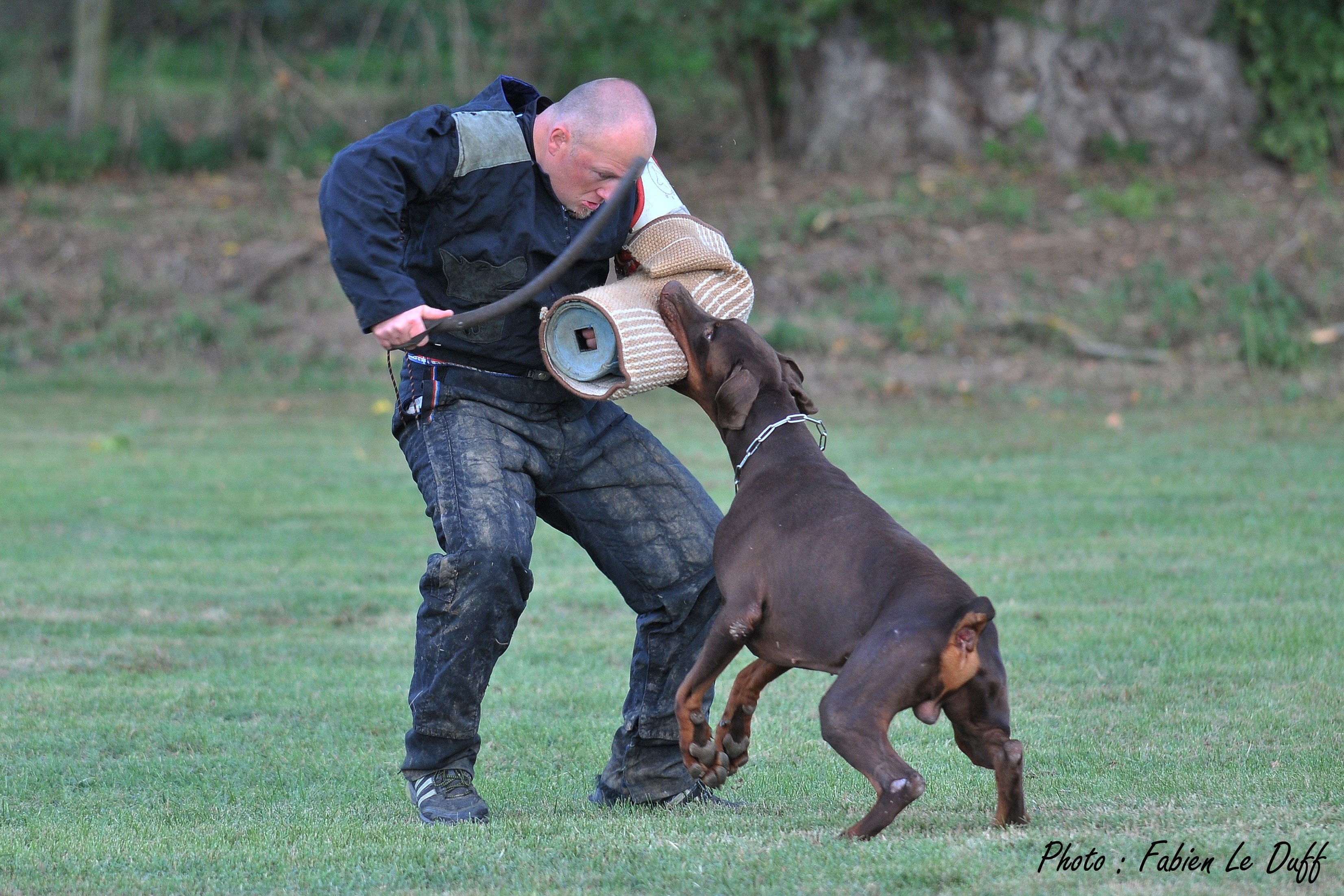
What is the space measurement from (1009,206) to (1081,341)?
308cm

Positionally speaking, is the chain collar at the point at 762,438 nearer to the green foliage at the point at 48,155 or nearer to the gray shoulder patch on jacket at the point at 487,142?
the gray shoulder patch on jacket at the point at 487,142

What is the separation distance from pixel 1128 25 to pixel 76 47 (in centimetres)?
1454

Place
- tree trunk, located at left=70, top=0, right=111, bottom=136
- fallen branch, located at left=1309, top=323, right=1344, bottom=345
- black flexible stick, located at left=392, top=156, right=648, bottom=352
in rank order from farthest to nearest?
tree trunk, located at left=70, top=0, right=111, bottom=136 → fallen branch, located at left=1309, top=323, right=1344, bottom=345 → black flexible stick, located at left=392, top=156, right=648, bottom=352

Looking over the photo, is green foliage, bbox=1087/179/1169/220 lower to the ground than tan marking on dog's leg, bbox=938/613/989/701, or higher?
higher

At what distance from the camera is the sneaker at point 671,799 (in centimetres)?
484

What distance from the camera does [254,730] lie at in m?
5.75

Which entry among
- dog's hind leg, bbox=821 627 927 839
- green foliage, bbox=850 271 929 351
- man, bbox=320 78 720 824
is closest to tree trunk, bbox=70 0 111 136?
green foliage, bbox=850 271 929 351

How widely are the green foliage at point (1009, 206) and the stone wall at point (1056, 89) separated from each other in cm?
120

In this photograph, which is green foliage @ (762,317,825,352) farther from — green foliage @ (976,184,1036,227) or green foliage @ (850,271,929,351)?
green foliage @ (976,184,1036,227)

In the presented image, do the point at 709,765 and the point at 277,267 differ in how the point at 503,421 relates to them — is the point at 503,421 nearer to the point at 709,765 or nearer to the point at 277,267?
the point at 709,765

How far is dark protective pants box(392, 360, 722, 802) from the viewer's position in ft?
14.7

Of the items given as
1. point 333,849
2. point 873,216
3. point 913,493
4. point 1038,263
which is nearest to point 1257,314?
point 1038,263

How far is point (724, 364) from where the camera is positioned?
4691mm

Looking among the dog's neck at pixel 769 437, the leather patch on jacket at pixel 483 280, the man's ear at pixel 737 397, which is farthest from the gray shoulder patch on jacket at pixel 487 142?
the dog's neck at pixel 769 437
